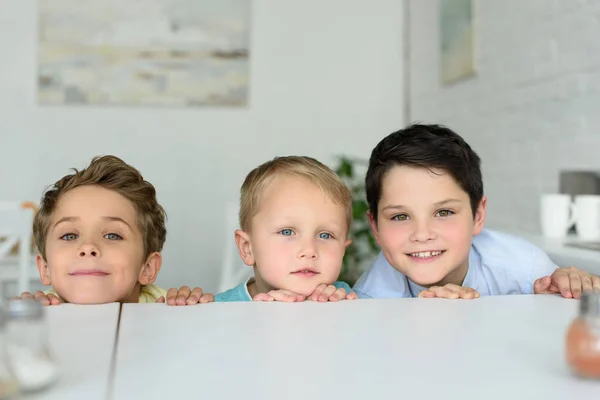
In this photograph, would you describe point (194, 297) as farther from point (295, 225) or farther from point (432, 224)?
point (432, 224)

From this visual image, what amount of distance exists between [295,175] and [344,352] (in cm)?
74

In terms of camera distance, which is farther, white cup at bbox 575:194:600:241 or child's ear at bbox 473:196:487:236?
white cup at bbox 575:194:600:241

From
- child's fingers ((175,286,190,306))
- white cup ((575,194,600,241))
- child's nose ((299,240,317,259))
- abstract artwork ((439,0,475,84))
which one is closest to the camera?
child's fingers ((175,286,190,306))

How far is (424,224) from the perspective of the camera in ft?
4.42

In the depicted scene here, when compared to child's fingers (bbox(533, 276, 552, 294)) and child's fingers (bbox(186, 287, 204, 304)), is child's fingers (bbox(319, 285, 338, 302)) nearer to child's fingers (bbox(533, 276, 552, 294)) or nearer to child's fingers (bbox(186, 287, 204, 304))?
child's fingers (bbox(186, 287, 204, 304))

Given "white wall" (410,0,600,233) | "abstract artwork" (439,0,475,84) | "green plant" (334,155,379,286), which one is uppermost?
"abstract artwork" (439,0,475,84)

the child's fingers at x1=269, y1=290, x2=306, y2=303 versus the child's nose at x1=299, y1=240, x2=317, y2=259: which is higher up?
the child's nose at x1=299, y1=240, x2=317, y2=259

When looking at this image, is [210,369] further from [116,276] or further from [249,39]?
[249,39]

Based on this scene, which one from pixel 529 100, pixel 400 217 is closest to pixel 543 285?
pixel 400 217

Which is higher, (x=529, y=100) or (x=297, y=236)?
(x=529, y=100)

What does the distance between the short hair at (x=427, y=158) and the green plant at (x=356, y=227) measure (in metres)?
2.10

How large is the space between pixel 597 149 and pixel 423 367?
1.83 meters

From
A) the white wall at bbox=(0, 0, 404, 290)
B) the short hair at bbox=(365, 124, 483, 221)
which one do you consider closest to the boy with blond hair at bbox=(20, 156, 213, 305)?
the short hair at bbox=(365, 124, 483, 221)

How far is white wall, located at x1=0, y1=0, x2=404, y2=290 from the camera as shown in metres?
3.91
